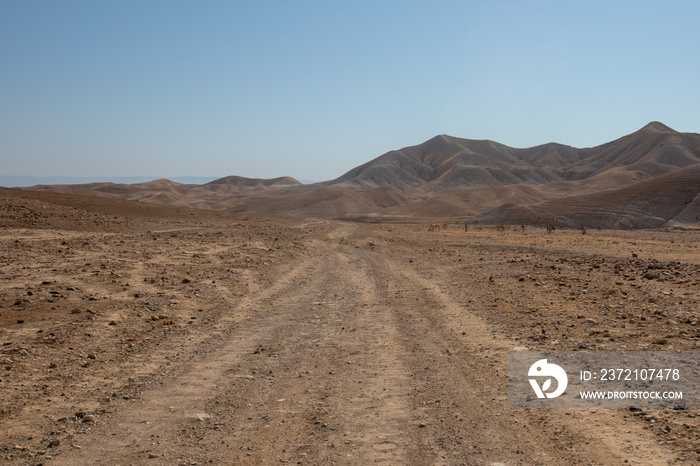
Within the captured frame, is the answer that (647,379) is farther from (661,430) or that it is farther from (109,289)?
(109,289)

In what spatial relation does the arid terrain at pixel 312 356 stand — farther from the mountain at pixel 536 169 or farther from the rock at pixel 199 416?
the mountain at pixel 536 169

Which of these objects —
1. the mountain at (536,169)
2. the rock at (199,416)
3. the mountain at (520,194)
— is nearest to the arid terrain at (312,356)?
the rock at (199,416)

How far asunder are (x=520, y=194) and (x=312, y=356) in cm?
9555

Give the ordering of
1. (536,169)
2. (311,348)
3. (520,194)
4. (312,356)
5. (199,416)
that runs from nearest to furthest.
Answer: (199,416)
(312,356)
(311,348)
(520,194)
(536,169)

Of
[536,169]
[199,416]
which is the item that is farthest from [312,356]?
[536,169]

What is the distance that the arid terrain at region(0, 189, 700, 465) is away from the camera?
15.8ft

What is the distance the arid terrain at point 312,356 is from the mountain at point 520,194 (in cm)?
4474

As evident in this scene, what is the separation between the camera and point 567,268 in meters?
16.4

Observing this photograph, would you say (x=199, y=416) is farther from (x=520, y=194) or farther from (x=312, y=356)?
(x=520, y=194)

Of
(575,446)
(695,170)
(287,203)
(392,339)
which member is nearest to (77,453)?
(575,446)

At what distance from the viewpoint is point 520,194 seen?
9706 centimetres

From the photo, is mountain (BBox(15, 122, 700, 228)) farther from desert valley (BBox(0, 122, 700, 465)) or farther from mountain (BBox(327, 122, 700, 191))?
desert valley (BBox(0, 122, 700, 465))

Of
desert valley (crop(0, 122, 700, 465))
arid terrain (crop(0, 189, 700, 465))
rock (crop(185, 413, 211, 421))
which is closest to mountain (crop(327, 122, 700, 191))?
desert valley (crop(0, 122, 700, 465))

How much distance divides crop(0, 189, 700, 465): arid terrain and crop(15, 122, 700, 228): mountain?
44741 mm
